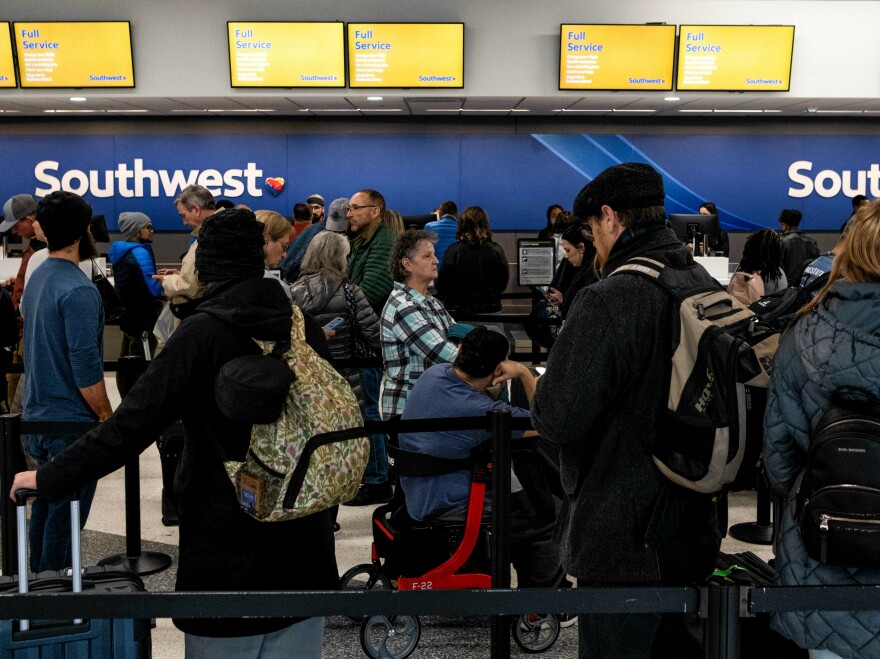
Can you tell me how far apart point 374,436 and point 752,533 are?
208 cm

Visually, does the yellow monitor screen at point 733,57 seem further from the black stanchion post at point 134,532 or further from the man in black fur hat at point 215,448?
the man in black fur hat at point 215,448

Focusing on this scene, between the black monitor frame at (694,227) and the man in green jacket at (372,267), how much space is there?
13.4 ft

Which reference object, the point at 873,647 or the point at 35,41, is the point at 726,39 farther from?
the point at 873,647

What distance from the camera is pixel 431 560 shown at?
3.52 meters

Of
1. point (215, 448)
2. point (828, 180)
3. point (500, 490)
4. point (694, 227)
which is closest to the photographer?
point (215, 448)

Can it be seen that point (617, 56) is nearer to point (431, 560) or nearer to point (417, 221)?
point (417, 221)

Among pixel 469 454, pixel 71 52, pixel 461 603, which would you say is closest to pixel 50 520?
pixel 469 454

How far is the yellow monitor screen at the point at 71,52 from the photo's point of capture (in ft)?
30.7

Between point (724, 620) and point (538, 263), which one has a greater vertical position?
point (724, 620)

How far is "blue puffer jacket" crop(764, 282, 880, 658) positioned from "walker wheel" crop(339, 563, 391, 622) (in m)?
1.80

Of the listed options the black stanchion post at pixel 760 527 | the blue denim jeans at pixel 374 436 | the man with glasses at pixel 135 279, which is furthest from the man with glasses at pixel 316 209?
the black stanchion post at pixel 760 527

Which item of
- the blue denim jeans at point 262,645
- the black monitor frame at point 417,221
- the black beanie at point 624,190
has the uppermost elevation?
the black beanie at point 624,190

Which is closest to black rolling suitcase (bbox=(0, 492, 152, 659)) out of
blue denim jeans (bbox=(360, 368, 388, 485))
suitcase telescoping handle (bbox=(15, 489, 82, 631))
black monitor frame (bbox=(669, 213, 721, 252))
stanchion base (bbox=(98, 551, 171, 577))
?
suitcase telescoping handle (bbox=(15, 489, 82, 631))

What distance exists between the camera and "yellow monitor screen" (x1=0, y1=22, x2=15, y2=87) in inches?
370
